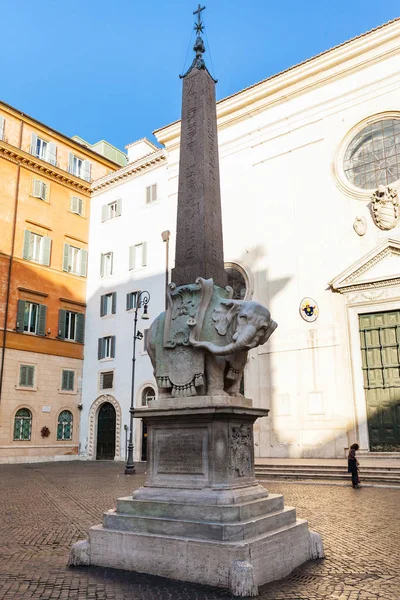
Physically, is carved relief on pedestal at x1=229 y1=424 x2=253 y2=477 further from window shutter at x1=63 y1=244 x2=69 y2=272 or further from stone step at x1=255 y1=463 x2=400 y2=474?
window shutter at x1=63 y1=244 x2=69 y2=272

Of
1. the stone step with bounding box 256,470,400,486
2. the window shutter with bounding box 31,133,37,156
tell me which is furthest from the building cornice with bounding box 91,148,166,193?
the stone step with bounding box 256,470,400,486

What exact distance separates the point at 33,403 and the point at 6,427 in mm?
1690

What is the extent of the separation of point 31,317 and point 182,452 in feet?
68.8

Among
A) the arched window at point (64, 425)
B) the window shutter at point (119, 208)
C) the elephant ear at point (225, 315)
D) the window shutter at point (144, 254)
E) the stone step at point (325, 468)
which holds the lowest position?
the stone step at point (325, 468)

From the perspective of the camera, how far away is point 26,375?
2367cm

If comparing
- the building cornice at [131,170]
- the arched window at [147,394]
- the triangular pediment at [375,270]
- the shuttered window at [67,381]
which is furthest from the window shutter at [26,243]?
the triangular pediment at [375,270]

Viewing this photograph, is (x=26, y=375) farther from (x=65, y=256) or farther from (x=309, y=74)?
(x=309, y=74)

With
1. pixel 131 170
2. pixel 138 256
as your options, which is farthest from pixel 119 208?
pixel 138 256

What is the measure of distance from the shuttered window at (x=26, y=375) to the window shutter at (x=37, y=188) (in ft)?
27.5

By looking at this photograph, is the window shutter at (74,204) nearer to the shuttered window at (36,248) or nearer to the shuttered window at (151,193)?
the shuttered window at (36,248)

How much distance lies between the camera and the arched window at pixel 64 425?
24.8 m

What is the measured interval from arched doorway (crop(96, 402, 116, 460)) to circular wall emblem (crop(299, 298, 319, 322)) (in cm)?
1098

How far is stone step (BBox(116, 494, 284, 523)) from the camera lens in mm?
4387

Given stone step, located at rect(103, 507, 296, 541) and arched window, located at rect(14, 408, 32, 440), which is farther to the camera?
arched window, located at rect(14, 408, 32, 440)
